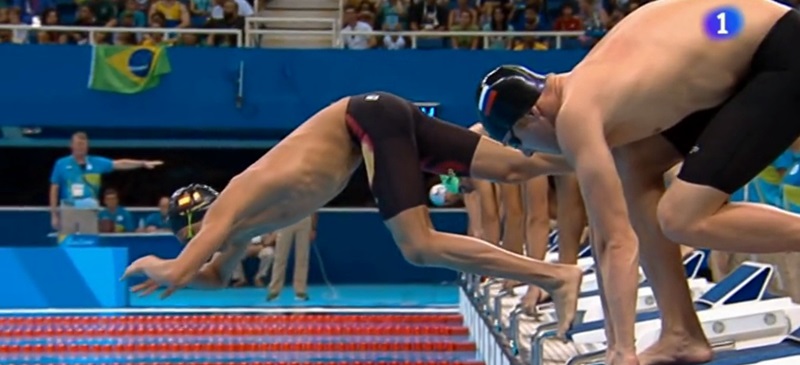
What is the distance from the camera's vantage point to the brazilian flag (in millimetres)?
10781

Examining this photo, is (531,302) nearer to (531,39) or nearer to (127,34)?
(531,39)

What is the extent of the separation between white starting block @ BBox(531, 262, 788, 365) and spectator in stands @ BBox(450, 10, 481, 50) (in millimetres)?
7749

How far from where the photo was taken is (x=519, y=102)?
280cm

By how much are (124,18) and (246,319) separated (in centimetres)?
585

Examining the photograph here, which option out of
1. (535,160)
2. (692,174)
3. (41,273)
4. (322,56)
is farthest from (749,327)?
(322,56)

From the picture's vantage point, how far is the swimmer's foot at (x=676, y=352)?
305 centimetres

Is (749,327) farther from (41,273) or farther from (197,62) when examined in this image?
(197,62)

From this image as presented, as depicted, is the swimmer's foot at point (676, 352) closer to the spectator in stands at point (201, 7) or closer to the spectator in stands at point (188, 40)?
the spectator in stands at point (188, 40)

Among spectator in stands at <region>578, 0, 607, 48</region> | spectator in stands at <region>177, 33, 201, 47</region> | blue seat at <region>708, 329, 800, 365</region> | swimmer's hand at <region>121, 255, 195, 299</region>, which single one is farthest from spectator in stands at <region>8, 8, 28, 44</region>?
blue seat at <region>708, 329, 800, 365</region>

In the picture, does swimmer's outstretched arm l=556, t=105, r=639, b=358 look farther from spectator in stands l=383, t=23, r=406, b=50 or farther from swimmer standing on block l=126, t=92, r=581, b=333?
spectator in stands l=383, t=23, r=406, b=50

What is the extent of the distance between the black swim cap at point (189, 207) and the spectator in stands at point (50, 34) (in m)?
7.74

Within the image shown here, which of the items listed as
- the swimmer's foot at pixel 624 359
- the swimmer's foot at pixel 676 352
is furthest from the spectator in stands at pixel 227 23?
the swimmer's foot at pixel 624 359

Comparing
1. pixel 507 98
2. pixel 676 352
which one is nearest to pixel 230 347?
pixel 676 352

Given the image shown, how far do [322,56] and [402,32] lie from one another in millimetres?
843
